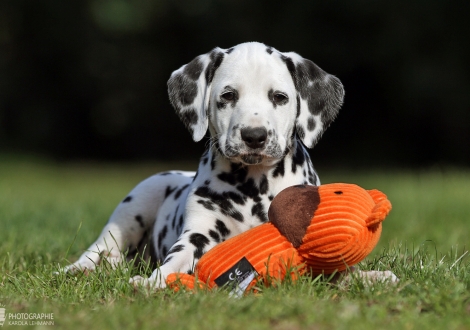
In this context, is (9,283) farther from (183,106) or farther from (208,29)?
(208,29)

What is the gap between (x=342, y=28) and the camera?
22625 mm

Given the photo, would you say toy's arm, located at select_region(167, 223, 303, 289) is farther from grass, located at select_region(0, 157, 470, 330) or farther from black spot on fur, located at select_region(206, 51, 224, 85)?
black spot on fur, located at select_region(206, 51, 224, 85)

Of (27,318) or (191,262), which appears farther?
(191,262)

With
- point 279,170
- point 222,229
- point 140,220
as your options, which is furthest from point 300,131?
point 140,220

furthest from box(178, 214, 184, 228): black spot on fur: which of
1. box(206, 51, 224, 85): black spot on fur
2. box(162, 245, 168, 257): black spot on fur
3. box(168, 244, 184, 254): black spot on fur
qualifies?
box(206, 51, 224, 85): black spot on fur

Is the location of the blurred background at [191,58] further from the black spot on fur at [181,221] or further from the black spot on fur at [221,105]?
the black spot on fur at [221,105]

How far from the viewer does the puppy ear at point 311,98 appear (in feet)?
16.2

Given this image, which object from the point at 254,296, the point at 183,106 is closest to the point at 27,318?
the point at 254,296

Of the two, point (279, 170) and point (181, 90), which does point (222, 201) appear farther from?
point (181, 90)

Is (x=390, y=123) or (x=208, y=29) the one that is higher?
(x=208, y=29)

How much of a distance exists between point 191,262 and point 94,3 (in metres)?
21.3

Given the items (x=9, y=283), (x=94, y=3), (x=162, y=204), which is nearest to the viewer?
(x=9, y=283)

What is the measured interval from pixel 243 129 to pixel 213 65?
2.56ft

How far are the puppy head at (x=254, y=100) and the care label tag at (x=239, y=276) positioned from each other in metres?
0.88
